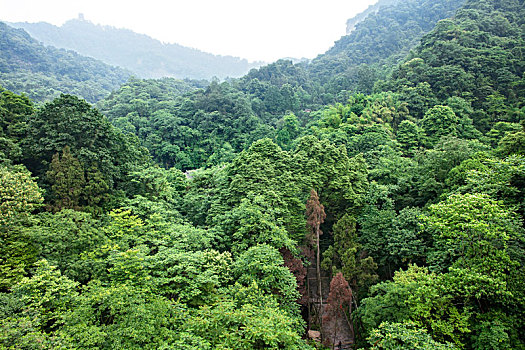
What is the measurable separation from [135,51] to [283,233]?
153 m

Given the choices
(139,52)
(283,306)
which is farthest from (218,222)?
(139,52)

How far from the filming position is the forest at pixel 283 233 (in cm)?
760

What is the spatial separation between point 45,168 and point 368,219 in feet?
49.8

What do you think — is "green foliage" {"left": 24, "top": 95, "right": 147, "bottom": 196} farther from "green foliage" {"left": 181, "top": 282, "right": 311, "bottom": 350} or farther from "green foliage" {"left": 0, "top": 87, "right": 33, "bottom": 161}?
"green foliage" {"left": 181, "top": 282, "right": 311, "bottom": 350}

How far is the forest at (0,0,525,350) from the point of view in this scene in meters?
7.60

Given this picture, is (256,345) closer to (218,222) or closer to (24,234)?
(218,222)

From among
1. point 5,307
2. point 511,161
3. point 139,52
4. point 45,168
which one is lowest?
point 5,307

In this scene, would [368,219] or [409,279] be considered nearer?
[409,279]

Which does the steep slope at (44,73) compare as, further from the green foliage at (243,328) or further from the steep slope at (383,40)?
the green foliage at (243,328)

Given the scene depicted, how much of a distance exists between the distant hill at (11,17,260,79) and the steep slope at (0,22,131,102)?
4696 centimetres

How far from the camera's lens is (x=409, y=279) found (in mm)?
9633

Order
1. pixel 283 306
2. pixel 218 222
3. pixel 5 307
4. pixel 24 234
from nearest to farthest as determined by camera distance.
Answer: pixel 5 307 → pixel 24 234 → pixel 283 306 → pixel 218 222

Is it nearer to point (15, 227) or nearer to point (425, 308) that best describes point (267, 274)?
point (425, 308)

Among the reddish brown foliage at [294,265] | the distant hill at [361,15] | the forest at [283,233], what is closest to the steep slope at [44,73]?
the forest at [283,233]
